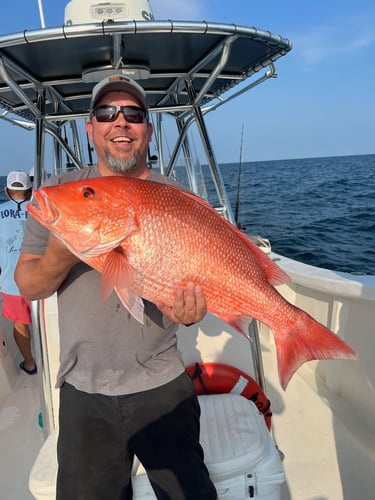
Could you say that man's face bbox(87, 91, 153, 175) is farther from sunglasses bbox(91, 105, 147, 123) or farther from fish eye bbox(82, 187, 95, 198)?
fish eye bbox(82, 187, 95, 198)

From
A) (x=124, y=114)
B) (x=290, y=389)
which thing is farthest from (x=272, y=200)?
(x=124, y=114)

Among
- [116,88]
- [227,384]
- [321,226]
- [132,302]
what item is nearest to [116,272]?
[132,302]

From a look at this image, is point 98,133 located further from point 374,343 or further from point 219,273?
point 374,343

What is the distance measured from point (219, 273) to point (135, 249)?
1.23ft

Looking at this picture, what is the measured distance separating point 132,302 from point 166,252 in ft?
0.80

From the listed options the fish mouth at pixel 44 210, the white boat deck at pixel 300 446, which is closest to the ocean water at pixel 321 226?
the white boat deck at pixel 300 446

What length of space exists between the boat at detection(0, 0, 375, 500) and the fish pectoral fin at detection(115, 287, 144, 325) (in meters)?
0.88

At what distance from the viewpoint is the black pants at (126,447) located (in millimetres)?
1586

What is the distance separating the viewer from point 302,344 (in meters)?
1.60

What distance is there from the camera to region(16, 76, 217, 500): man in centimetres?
159

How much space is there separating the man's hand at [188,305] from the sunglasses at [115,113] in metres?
0.95

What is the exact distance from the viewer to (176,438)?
1634 mm

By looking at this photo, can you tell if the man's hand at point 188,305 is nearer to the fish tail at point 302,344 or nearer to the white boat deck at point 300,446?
the fish tail at point 302,344

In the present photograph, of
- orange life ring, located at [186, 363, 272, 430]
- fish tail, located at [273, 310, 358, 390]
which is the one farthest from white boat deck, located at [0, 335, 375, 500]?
fish tail, located at [273, 310, 358, 390]
